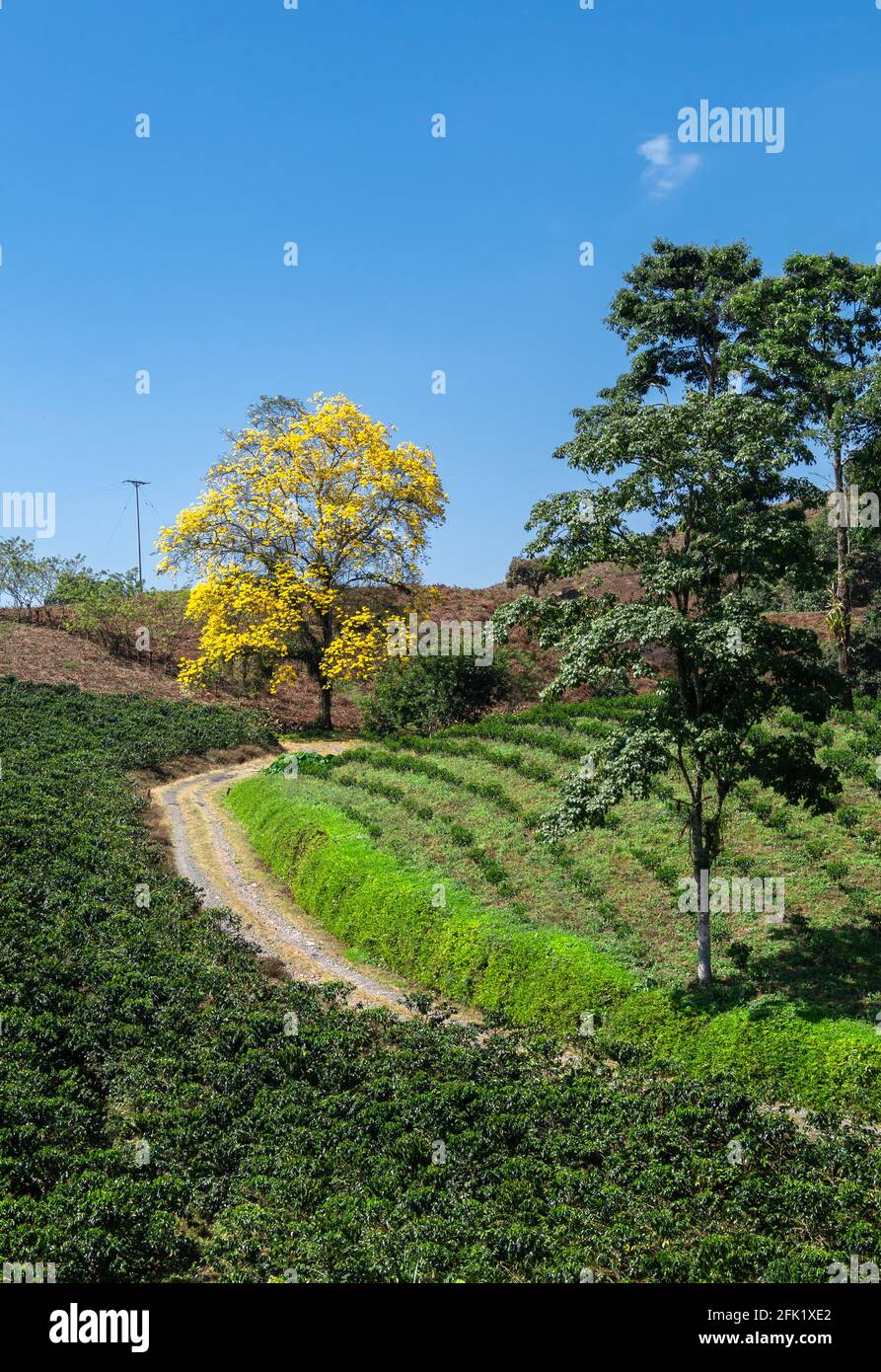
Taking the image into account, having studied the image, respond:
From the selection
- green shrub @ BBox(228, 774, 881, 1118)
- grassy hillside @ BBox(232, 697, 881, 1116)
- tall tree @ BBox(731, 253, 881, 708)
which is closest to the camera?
green shrub @ BBox(228, 774, 881, 1118)

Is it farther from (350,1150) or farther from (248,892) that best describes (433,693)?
(350,1150)

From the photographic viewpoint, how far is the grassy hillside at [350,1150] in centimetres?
979

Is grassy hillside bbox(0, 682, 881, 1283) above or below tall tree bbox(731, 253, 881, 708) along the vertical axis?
below

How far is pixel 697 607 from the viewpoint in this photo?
55.3 feet

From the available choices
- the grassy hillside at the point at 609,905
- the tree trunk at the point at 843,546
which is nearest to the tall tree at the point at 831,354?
the tree trunk at the point at 843,546

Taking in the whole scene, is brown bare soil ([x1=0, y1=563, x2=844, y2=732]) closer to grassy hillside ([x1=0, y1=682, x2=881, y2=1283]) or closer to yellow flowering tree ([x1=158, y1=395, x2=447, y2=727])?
yellow flowering tree ([x1=158, y1=395, x2=447, y2=727])

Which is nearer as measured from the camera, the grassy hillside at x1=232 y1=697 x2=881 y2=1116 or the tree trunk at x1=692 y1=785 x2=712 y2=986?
the grassy hillside at x1=232 y1=697 x2=881 y2=1116

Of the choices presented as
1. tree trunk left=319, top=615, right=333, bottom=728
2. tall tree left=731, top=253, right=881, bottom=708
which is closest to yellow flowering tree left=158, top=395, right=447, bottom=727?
tree trunk left=319, top=615, right=333, bottom=728

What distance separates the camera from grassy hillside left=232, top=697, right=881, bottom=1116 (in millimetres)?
15008

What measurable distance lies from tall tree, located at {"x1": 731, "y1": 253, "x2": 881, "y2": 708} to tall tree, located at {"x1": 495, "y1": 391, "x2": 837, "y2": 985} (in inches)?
623

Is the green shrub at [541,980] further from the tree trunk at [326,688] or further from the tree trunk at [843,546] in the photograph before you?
the tree trunk at [326,688]

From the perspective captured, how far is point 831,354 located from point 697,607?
21359 mm

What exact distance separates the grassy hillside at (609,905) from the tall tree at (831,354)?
8433 mm
